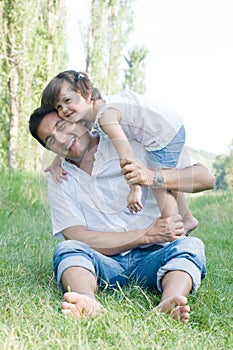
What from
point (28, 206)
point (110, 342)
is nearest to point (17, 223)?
point (28, 206)

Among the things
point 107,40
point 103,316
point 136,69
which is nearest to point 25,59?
point 107,40

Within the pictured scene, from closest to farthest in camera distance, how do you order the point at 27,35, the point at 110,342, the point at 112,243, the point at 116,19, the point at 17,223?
the point at 110,342
the point at 112,243
the point at 17,223
the point at 27,35
the point at 116,19

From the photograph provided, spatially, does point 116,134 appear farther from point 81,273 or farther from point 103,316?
point 103,316

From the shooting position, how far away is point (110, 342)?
198cm

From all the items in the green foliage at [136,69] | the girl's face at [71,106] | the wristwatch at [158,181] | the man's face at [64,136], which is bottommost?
the green foliage at [136,69]

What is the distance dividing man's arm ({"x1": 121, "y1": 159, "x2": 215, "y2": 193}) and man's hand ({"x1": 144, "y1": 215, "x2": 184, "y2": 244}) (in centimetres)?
16

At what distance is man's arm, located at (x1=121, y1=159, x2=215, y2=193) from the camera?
2.70 meters

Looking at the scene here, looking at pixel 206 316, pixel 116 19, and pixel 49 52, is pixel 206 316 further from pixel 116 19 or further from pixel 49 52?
pixel 116 19

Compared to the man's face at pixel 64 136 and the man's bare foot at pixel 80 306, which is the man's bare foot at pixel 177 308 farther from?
the man's face at pixel 64 136

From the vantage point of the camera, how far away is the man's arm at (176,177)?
8.84ft

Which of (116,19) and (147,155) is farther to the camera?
(116,19)

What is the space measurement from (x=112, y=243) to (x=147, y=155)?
0.49 m

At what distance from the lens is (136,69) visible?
2730 centimetres

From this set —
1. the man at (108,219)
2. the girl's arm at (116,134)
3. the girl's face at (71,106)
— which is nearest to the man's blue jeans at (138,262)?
the man at (108,219)
